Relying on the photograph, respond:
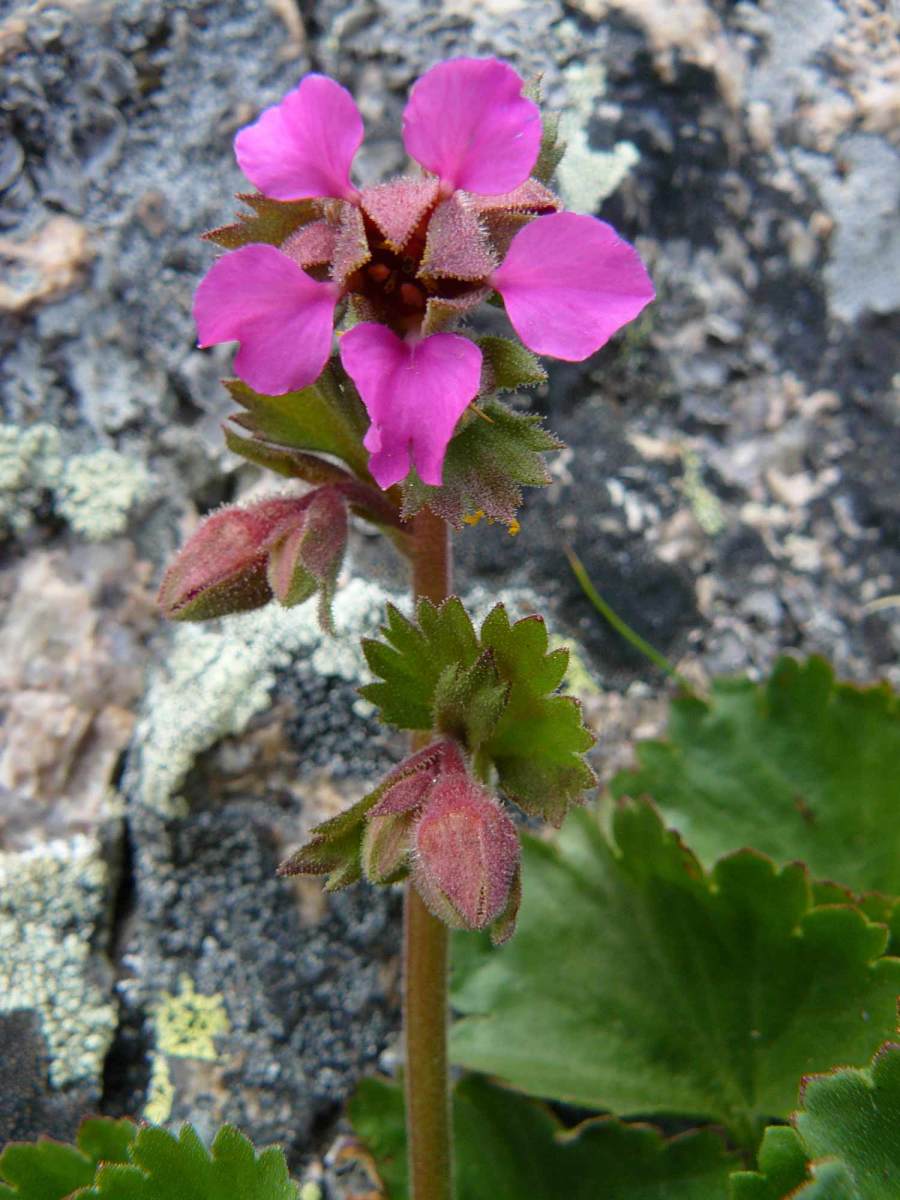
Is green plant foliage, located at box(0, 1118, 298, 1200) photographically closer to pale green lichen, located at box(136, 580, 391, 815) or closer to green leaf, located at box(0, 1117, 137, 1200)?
green leaf, located at box(0, 1117, 137, 1200)

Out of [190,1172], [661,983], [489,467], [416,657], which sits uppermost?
[489,467]

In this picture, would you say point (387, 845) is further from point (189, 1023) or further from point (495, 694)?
point (189, 1023)

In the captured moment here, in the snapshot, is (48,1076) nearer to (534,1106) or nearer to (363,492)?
(534,1106)

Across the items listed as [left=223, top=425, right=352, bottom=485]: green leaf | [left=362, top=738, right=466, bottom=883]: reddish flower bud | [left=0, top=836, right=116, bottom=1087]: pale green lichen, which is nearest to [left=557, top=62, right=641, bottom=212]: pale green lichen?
[left=223, top=425, right=352, bottom=485]: green leaf

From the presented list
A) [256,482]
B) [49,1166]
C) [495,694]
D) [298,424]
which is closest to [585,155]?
[256,482]

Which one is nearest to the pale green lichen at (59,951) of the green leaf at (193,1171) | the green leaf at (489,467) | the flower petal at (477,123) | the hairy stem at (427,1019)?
the green leaf at (193,1171)

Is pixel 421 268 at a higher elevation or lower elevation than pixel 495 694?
higher
